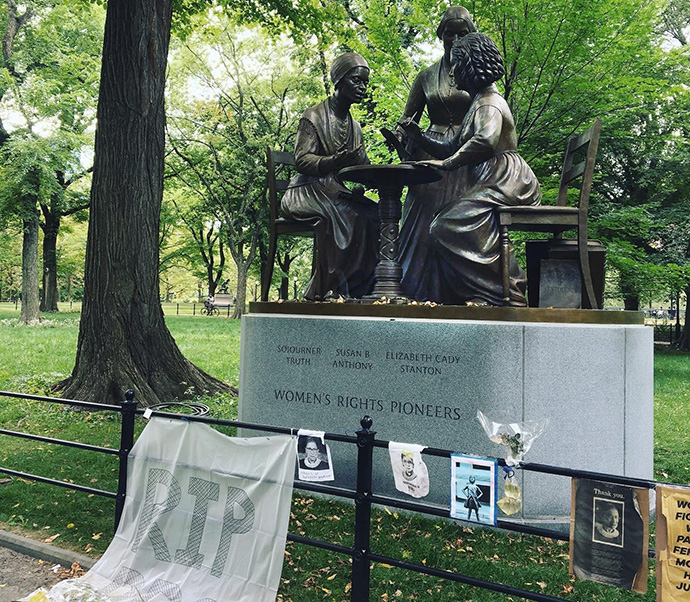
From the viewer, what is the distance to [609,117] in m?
14.7

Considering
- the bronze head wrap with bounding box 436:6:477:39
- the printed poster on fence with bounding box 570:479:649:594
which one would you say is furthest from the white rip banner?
the bronze head wrap with bounding box 436:6:477:39

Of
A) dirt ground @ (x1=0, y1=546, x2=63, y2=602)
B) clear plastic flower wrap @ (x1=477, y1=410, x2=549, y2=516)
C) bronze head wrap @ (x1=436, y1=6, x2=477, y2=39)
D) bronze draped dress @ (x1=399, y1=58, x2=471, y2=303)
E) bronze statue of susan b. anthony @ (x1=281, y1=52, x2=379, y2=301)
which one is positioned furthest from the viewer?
bronze statue of susan b. anthony @ (x1=281, y1=52, x2=379, y2=301)

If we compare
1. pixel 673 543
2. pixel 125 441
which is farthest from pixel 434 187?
pixel 673 543

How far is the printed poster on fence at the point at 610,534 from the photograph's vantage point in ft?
8.87

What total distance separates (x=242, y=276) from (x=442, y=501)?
85.0 feet

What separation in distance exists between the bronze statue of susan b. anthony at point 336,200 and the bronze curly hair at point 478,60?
1137 millimetres

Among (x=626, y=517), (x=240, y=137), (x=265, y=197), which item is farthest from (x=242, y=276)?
(x=626, y=517)

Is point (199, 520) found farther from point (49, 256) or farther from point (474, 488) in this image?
point (49, 256)

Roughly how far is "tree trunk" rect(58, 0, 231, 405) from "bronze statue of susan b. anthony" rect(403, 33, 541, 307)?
17.2ft

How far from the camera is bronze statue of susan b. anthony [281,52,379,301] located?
21.7 ft

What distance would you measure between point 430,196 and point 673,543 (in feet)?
14.5

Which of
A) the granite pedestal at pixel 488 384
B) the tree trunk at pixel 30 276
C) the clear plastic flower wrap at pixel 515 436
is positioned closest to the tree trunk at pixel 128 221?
the granite pedestal at pixel 488 384

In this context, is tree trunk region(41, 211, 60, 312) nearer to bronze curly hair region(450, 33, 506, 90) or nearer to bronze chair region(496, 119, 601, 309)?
bronze curly hair region(450, 33, 506, 90)

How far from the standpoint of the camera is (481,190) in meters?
5.79
